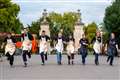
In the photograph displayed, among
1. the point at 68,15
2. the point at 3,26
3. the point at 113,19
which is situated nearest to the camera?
the point at 113,19

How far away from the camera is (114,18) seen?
5809cm

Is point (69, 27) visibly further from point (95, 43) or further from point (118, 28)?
point (95, 43)

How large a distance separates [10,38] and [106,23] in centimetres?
3467

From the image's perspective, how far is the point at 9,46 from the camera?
25922 mm

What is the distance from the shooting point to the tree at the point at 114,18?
58.3m

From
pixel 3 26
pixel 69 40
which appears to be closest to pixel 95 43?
pixel 69 40

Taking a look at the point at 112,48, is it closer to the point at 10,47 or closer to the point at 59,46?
the point at 59,46

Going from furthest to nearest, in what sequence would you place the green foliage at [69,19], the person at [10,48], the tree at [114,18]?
the green foliage at [69,19] < the tree at [114,18] < the person at [10,48]

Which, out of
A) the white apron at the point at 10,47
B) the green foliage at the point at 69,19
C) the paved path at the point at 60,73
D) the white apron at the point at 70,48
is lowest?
the green foliage at the point at 69,19

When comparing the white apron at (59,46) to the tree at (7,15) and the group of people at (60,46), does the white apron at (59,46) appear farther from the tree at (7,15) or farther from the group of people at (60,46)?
the tree at (7,15)

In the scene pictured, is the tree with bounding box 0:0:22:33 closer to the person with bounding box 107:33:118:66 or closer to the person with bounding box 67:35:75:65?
the person with bounding box 67:35:75:65

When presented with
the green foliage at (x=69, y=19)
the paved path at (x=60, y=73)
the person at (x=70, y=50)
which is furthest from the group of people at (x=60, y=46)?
the green foliage at (x=69, y=19)

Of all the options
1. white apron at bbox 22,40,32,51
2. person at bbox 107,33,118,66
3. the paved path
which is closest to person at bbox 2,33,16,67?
white apron at bbox 22,40,32,51

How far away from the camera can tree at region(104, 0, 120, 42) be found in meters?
58.3
